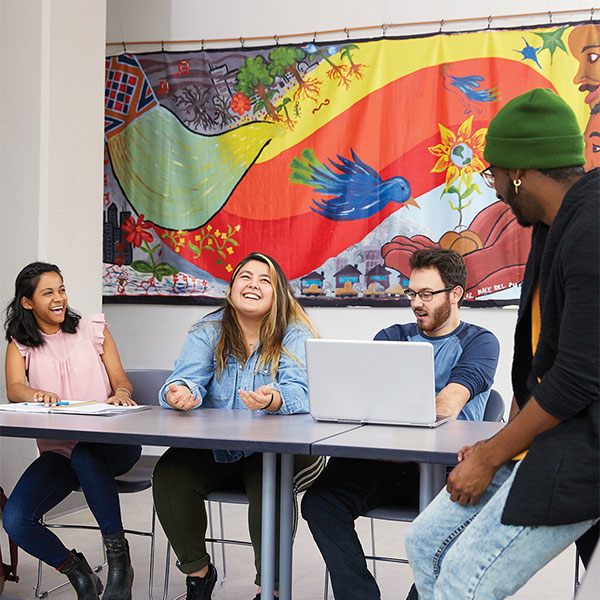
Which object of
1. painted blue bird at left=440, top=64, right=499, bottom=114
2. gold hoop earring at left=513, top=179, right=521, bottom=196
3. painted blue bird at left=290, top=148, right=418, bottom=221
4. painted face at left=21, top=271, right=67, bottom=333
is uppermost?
painted blue bird at left=440, top=64, right=499, bottom=114

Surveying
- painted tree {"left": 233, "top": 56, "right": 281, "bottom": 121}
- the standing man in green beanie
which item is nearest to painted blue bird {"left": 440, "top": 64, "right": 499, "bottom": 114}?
painted tree {"left": 233, "top": 56, "right": 281, "bottom": 121}

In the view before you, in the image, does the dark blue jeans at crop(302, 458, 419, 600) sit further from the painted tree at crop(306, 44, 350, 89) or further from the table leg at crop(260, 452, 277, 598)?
the painted tree at crop(306, 44, 350, 89)

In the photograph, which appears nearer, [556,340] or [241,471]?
[556,340]

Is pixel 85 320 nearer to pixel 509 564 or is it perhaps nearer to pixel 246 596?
pixel 246 596

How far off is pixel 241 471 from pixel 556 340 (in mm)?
1428

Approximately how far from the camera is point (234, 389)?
292 centimetres

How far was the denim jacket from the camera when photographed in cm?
284

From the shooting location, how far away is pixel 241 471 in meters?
2.76

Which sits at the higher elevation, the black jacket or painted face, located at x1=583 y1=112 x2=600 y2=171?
→ painted face, located at x1=583 y1=112 x2=600 y2=171

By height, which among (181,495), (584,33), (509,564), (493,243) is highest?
(584,33)

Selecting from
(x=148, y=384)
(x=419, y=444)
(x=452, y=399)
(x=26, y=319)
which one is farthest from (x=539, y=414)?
(x=26, y=319)

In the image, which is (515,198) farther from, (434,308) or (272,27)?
(272,27)

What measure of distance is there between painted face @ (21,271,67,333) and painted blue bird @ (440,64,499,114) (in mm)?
2445

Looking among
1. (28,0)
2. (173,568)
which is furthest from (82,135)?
(173,568)
